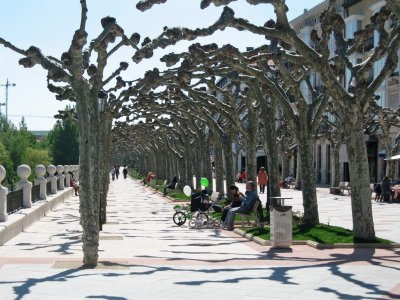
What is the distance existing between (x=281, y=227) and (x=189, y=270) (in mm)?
3821

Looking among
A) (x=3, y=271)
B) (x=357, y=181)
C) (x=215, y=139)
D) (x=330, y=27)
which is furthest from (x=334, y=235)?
(x=215, y=139)

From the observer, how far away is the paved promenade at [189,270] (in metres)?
9.63

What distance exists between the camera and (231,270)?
38.9 ft

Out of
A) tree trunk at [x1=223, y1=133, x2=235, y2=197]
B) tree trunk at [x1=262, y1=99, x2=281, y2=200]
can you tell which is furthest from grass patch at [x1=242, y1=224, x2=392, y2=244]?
tree trunk at [x1=223, y1=133, x2=235, y2=197]

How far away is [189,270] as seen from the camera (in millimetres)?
11844

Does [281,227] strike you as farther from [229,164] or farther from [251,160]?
[229,164]

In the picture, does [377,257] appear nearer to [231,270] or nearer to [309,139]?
[231,270]

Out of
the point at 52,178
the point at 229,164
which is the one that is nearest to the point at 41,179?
the point at 52,178

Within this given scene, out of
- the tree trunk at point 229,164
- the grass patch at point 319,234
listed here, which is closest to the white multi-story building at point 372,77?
the tree trunk at point 229,164

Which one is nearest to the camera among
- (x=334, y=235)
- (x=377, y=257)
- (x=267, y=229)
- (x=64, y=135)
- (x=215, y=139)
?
(x=377, y=257)

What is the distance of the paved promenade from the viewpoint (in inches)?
379

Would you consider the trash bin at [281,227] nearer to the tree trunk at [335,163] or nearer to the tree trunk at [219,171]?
the tree trunk at [219,171]

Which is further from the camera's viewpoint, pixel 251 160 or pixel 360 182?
pixel 251 160

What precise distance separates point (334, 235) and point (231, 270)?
17.7 feet
